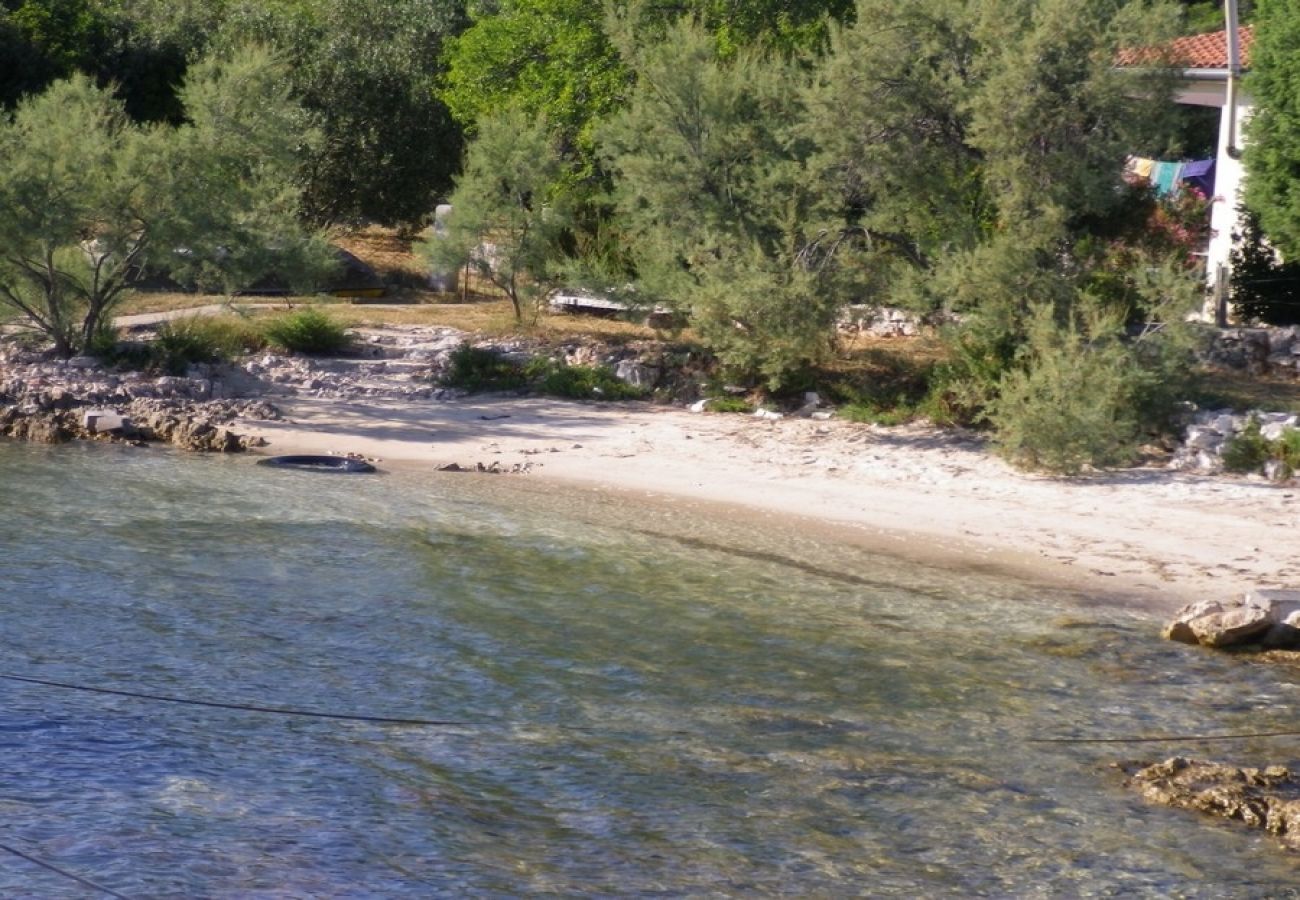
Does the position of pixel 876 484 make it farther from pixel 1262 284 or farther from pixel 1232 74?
pixel 1232 74

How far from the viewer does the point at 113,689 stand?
1090 cm

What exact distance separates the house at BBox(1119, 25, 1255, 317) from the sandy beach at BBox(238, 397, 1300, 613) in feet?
17.1

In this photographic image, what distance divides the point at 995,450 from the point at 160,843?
35.7 feet

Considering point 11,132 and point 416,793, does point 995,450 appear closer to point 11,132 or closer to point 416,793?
point 416,793

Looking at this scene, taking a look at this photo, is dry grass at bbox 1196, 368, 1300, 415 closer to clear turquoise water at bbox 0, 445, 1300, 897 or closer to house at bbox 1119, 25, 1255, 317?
house at bbox 1119, 25, 1255, 317

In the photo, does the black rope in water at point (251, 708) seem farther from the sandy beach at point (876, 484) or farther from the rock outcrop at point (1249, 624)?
the sandy beach at point (876, 484)

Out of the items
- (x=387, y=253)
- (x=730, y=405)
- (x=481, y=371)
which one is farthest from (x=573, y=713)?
(x=387, y=253)

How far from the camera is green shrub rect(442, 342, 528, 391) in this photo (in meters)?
21.1

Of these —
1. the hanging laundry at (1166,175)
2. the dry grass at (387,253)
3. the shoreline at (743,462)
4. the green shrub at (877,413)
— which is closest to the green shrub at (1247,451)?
the shoreline at (743,462)

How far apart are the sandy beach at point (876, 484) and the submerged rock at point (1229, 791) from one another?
12.0 feet

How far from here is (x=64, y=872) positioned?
26.5 feet

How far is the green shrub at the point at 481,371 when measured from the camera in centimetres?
2109

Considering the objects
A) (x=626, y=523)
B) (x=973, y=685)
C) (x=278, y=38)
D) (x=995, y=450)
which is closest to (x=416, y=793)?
(x=973, y=685)

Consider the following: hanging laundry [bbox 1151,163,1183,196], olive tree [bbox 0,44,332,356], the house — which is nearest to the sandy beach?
olive tree [bbox 0,44,332,356]
